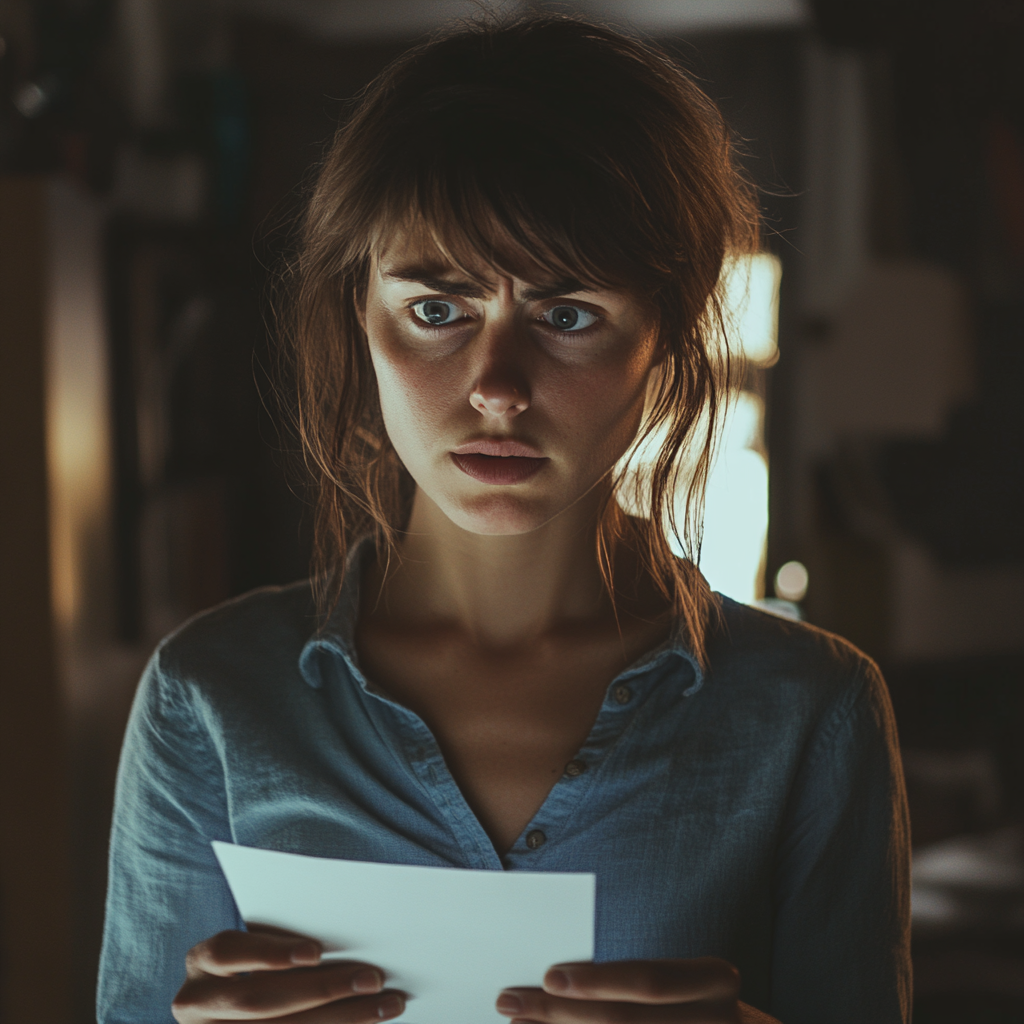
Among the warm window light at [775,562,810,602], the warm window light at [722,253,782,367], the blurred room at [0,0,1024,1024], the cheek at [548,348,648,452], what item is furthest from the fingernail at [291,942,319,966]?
the warm window light at [775,562,810,602]

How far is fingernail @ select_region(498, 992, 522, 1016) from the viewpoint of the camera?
844 mm

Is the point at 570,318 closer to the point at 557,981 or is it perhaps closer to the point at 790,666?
the point at 790,666

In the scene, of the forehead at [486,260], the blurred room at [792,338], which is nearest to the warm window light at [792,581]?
the blurred room at [792,338]

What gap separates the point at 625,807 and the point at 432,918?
7.9 inches

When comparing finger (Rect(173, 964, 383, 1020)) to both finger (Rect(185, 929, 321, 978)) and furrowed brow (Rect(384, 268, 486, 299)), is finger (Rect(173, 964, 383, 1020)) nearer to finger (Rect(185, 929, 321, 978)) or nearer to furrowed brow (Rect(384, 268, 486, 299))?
finger (Rect(185, 929, 321, 978))

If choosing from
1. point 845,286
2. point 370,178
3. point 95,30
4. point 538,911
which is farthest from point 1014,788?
point 95,30

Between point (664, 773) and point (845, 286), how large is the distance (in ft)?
6.13

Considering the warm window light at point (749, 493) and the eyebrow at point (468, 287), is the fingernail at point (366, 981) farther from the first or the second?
the warm window light at point (749, 493)

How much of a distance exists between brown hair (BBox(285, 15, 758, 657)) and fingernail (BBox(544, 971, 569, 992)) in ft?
1.05

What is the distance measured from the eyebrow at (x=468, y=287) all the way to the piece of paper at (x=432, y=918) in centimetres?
46

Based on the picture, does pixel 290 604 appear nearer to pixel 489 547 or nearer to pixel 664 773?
pixel 489 547

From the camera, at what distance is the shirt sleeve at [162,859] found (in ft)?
3.26

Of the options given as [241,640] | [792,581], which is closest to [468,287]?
[241,640]

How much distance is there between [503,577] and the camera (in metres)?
1.04
